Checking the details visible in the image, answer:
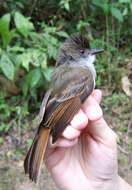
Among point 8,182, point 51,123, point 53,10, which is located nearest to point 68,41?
point 51,123

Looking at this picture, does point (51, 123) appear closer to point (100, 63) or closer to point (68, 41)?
point (68, 41)

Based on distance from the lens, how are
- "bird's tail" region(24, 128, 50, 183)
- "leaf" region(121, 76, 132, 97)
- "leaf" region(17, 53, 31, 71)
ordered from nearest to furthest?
"bird's tail" region(24, 128, 50, 183)
"leaf" region(17, 53, 31, 71)
"leaf" region(121, 76, 132, 97)

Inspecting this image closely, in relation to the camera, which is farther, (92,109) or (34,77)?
(34,77)

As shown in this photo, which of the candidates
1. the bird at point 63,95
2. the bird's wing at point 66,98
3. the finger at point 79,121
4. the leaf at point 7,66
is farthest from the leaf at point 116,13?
the finger at point 79,121

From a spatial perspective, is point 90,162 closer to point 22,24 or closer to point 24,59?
point 24,59

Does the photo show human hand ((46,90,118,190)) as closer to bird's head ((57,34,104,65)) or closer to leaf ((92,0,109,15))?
bird's head ((57,34,104,65))

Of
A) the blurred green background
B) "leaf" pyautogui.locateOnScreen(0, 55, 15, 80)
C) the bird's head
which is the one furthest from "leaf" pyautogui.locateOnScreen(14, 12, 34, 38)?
the bird's head

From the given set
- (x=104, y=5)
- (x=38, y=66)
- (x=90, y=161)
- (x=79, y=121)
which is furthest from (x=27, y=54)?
(x=79, y=121)
